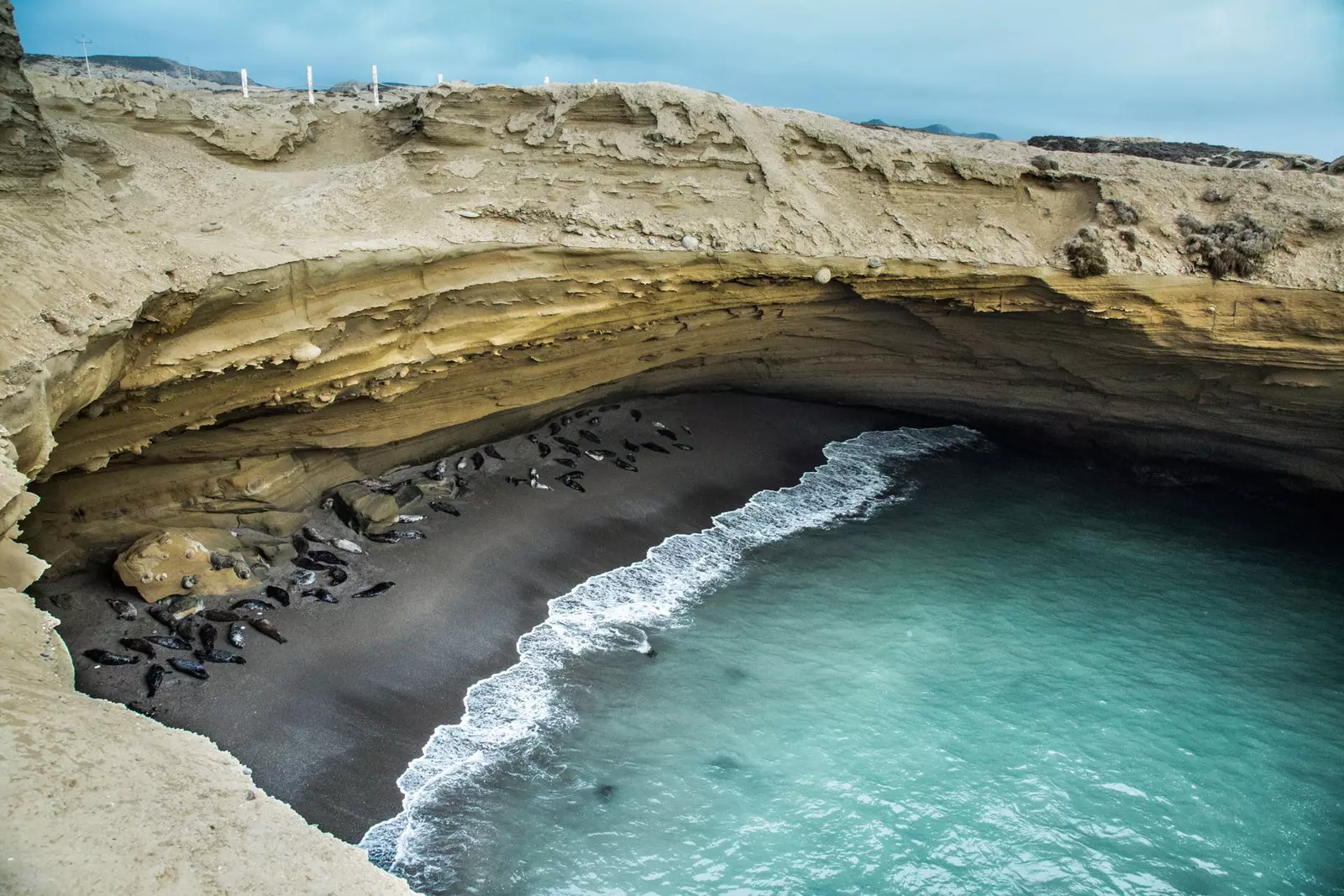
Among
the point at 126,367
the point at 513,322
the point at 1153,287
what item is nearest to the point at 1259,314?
the point at 1153,287

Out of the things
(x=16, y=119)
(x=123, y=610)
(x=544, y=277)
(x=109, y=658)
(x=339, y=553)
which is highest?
(x=16, y=119)

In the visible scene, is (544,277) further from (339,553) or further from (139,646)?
(139,646)

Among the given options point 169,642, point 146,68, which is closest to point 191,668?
point 169,642

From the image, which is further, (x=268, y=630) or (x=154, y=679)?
(x=268, y=630)

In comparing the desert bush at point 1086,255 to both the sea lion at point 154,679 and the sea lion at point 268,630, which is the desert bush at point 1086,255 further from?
the sea lion at point 154,679

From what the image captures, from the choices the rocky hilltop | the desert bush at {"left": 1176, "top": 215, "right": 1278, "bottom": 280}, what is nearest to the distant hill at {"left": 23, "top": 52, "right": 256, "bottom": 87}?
the rocky hilltop

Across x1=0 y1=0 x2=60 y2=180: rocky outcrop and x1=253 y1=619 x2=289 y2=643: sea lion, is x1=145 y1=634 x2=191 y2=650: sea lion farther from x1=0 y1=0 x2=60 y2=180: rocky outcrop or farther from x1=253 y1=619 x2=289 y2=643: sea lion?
x1=0 y1=0 x2=60 y2=180: rocky outcrop
